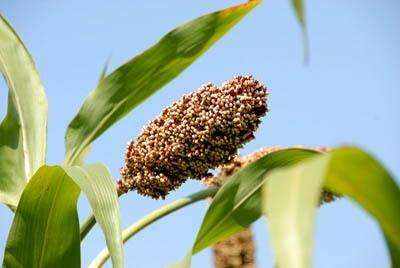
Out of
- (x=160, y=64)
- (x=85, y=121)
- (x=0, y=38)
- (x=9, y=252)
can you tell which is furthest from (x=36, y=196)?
(x=0, y=38)

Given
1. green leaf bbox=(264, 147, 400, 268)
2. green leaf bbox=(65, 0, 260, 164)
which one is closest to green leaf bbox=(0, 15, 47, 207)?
green leaf bbox=(65, 0, 260, 164)

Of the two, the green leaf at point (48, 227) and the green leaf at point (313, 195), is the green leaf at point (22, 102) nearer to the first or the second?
the green leaf at point (48, 227)

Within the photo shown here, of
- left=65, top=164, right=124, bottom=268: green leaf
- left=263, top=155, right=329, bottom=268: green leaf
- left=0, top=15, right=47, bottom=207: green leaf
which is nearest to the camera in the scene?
left=263, top=155, right=329, bottom=268: green leaf

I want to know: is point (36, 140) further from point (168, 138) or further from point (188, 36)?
point (188, 36)

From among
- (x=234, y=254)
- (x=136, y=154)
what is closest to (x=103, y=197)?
(x=136, y=154)

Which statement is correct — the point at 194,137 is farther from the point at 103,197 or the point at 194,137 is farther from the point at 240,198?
the point at 103,197

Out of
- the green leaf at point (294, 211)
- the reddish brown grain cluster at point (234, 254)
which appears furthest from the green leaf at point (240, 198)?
the reddish brown grain cluster at point (234, 254)

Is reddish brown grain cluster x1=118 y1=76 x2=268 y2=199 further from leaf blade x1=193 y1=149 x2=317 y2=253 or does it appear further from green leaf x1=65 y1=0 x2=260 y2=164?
leaf blade x1=193 y1=149 x2=317 y2=253

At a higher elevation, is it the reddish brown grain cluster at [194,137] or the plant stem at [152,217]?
the reddish brown grain cluster at [194,137]
